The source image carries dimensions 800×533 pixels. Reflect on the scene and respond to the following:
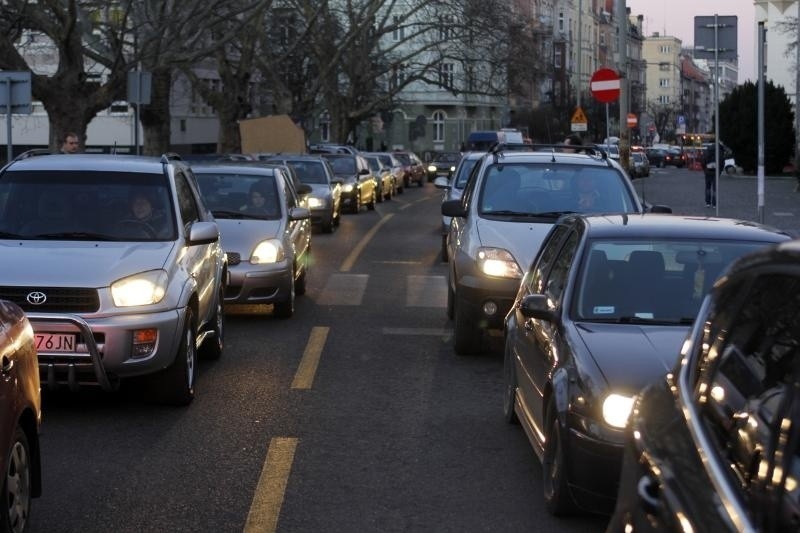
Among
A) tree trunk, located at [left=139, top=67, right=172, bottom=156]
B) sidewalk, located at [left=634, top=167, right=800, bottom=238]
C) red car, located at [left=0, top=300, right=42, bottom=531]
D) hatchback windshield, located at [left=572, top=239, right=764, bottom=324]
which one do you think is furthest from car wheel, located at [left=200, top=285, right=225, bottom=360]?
tree trunk, located at [left=139, top=67, right=172, bottom=156]

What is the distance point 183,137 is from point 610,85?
153 feet

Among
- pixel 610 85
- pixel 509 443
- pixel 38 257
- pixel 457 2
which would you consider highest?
pixel 457 2

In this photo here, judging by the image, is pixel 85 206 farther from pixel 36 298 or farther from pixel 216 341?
pixel 216 341

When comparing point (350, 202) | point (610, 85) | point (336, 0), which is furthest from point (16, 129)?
point (610, 85)

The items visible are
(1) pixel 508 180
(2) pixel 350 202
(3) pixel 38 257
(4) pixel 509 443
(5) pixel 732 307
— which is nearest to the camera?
(5) pixel 732 307

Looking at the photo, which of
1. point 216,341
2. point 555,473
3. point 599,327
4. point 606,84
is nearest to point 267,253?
point 216,341

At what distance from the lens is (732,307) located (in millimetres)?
3627

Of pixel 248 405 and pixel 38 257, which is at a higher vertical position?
pixel 38 257

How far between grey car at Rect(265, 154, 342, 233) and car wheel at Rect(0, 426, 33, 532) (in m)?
20.7

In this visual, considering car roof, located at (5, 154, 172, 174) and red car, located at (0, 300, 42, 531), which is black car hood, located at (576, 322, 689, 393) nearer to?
red car, located at (0, 300, 42, 531)

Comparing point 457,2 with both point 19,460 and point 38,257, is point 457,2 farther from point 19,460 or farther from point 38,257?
point 19,460

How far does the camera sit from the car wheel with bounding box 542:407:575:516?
20.1 feet

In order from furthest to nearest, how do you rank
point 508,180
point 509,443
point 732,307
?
point 508,180 → point 509,443 → point 732,307

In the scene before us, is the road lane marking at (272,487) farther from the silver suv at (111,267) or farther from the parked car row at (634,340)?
the parked car row at (634,340)
